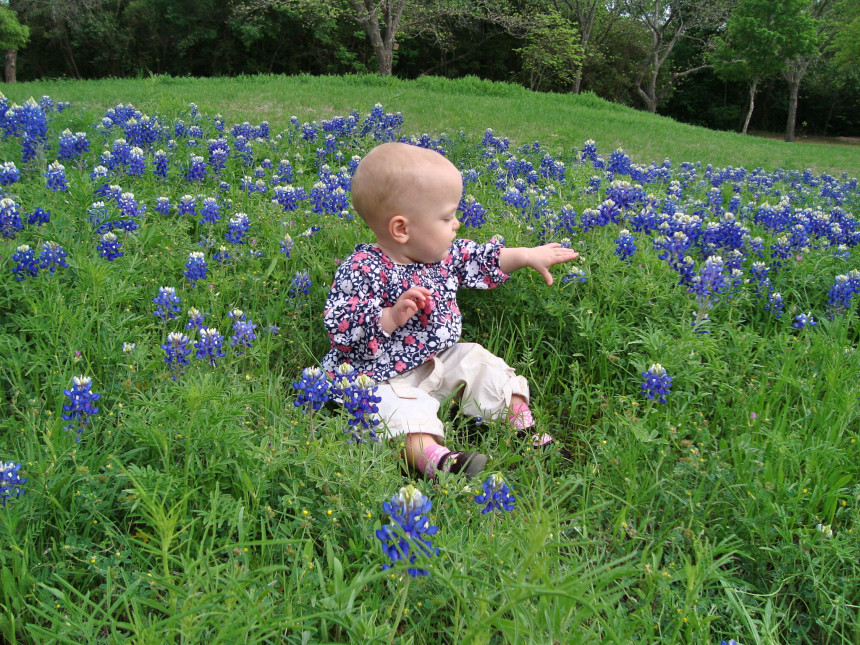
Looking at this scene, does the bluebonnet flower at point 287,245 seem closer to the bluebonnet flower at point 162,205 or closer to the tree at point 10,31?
the bluebonnet flower at point 162,205

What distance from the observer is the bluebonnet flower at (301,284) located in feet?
11.1

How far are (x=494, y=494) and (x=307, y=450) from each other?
708 millimetres

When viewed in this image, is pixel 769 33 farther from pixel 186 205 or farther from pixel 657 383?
pixel 657 383

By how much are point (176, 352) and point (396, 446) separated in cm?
94

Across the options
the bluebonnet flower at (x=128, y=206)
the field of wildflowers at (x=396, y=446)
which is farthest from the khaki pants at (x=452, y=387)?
the bluebonnet flower at (x=128, y=206)

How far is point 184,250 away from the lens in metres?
3.75

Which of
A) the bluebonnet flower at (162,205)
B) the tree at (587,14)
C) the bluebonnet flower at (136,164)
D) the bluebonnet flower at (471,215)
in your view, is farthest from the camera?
the tree at (587,14)

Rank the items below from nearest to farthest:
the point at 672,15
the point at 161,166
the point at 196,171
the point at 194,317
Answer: the point at 194,317 < the point at 196,171 < the point at 161,166 < the point at 672,15

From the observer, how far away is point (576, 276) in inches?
135

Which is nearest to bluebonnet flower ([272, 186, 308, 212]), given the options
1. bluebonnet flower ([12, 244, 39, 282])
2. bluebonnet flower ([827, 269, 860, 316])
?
bluebonnet flower ([12, 244, 39, 282])

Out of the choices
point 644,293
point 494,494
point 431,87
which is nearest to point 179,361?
point 494,494

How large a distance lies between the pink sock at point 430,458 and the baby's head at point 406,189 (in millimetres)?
943

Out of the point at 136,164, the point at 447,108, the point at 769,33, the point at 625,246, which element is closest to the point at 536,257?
the point at 625,246

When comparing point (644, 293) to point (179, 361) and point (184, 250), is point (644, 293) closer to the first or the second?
point (179, 361)
